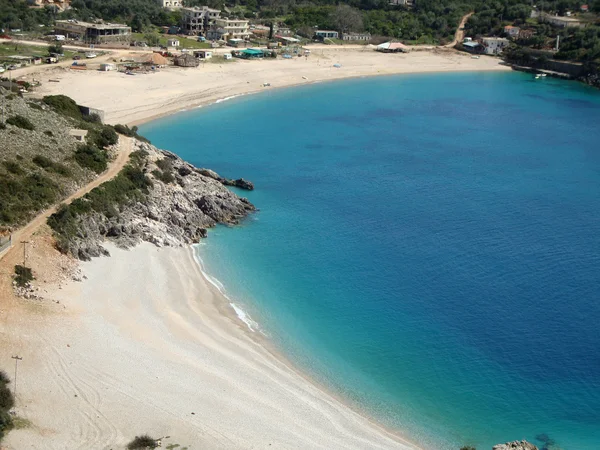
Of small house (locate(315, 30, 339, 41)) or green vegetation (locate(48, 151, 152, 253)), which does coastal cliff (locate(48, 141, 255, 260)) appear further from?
small house (locate(315, 30, 339, 41))

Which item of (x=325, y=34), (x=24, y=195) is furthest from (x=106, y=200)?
(x=325, y=34)

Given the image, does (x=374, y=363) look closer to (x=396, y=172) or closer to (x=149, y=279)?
(x=149, y=279)

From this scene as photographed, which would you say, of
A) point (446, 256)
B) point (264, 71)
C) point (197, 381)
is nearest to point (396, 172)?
point (446, 256)

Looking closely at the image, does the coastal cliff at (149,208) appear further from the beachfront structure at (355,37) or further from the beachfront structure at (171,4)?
the beachfront structure at (171,4)

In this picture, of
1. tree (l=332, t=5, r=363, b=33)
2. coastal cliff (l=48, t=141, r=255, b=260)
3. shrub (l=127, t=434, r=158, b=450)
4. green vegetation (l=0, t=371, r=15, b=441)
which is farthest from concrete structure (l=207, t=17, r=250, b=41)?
shrub (l=127, t=434, r=158, b=450)

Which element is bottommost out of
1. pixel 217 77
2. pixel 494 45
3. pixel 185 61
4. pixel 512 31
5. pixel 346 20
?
pixel 217 77

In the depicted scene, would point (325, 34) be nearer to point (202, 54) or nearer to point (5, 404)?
point (202, 54)
